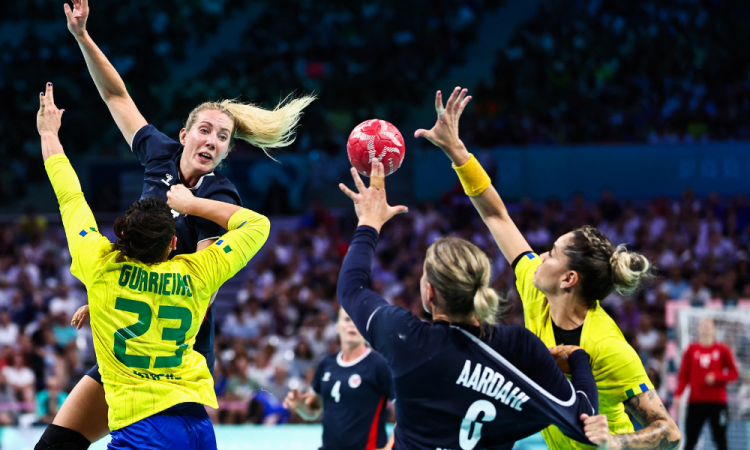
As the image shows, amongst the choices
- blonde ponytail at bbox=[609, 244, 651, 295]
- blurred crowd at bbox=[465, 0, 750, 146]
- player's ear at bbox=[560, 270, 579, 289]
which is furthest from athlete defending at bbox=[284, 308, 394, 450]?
blurred crowd at bbox=[465, 0, 750, 146]

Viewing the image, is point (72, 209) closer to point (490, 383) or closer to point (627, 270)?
point (490, 383)

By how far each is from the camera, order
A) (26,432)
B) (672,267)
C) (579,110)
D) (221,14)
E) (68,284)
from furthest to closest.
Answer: (221,14) < (579,110) < (68,284) < (672,267) < (26,432)

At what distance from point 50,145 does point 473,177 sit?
1.94m

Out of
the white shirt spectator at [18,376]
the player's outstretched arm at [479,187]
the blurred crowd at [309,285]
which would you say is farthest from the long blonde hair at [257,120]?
the white shirt spectator at [18,376]

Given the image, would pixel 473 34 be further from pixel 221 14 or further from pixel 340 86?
pixel 221 14

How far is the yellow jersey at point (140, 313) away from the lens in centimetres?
300

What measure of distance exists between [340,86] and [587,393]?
1414 centimetres

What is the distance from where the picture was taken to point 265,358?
391 inches

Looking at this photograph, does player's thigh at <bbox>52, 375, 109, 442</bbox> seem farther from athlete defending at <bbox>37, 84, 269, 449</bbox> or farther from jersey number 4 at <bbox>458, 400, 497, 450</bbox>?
jersey number 4 at <bbox>458, 400, 497, 450</bbox>

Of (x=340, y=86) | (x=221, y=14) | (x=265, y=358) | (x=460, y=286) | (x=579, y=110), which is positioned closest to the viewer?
(x=460, y=286)

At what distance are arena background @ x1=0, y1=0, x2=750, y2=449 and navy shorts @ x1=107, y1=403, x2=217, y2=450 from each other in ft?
15.8

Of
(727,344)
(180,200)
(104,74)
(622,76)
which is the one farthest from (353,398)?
(622,76)

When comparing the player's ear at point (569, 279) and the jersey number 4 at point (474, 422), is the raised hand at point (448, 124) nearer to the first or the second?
the player's ear at point (569, 279)

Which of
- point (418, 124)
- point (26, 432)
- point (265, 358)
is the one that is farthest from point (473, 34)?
point (26, 432)
